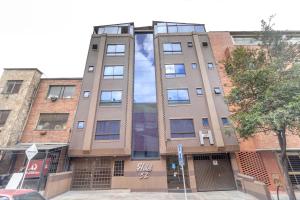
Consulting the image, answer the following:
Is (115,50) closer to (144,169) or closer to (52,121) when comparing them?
(52,121)

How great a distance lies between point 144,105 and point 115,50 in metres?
7.70

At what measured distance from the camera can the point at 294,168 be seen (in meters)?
13.3

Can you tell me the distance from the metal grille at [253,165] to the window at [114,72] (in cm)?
1336

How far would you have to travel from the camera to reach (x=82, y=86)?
1659cm

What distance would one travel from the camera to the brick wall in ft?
48.5

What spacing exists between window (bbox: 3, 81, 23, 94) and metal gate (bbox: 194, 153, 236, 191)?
1806 cm

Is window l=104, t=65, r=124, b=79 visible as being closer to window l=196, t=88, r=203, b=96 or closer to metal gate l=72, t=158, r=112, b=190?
window l=196, t=88, r=203, b=96

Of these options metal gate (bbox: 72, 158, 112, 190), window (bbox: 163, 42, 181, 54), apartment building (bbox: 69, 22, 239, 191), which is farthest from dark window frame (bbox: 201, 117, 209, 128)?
metal gate (bbox: 72, 158, 112, 190)

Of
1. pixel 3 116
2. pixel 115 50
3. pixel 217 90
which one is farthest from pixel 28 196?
pixel 115 50

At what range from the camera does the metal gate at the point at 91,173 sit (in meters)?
13.4

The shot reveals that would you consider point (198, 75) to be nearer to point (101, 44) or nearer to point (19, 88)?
point (101, 44)

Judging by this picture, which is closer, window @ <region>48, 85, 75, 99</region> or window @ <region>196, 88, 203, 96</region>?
window @ <region>196, 88, 203, 96</region>

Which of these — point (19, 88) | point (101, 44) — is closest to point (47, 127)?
point (19, 88)

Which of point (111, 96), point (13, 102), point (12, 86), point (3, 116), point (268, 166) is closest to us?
point (268, 166)
